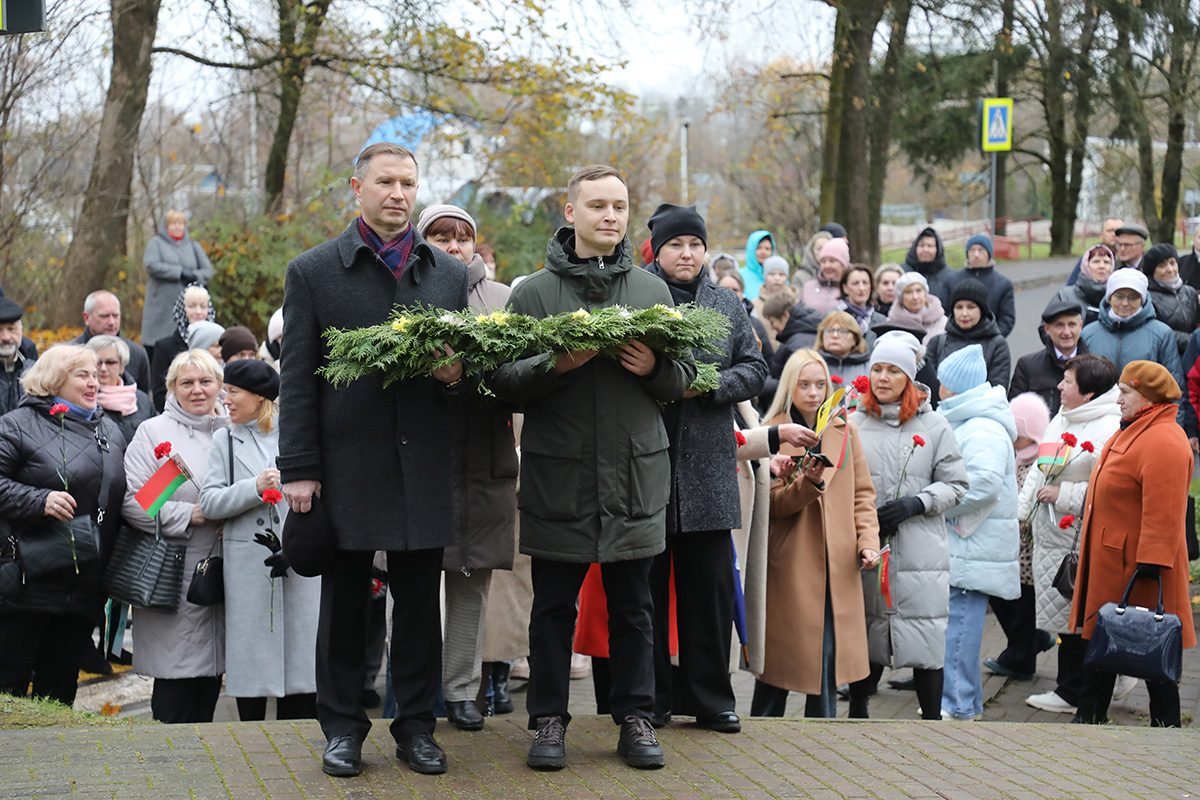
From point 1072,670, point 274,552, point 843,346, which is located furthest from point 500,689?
point 1072,670

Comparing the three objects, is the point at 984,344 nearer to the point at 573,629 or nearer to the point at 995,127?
the point at 573,629

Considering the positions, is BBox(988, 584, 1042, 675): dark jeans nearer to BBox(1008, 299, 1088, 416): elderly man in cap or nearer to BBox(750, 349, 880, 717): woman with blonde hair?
BBox(750, 349, 880, 717): woman with blonde hair

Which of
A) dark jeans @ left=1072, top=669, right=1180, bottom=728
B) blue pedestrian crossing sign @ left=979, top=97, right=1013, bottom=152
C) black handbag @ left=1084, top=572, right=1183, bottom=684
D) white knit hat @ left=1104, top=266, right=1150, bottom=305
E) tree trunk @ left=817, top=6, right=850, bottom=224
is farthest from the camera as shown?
tree trunk @ left=817, top=6, right=850, bottom=224

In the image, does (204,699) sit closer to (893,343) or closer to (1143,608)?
(893,343)

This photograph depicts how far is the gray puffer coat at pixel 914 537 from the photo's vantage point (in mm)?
6270

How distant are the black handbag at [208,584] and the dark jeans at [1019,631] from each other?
461 centimetres

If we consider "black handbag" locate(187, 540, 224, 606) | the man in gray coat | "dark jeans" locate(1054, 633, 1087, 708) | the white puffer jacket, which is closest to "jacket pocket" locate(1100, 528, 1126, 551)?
Answer: the white puffer jacket

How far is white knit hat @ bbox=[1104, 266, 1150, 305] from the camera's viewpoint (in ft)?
32.4

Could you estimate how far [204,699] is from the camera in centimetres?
593

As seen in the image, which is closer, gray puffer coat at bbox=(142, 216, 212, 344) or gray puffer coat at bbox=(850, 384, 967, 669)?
gray puffer coat at bbox=(850, 384, 967, 669)

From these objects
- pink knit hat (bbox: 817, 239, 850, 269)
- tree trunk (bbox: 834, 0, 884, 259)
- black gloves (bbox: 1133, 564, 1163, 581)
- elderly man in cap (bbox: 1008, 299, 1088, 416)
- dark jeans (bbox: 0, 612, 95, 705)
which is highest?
tree trunk (bbox: 834, 0, 884, 259)

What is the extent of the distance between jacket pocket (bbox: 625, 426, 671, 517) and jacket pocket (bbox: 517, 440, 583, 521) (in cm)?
19

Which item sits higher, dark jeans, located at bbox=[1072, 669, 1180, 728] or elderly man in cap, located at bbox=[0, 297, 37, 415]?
elderly man in cap, located at bbox=[0, 297, 37, 415]

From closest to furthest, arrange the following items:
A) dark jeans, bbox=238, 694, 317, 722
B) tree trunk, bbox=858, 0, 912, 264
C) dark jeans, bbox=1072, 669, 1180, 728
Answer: dark jeans, bbox=238, 694, 317, 722, dark jeans, bbox=1072, 669, 1180, 728, tree trunk, bbox=858, 0, 912, 264
